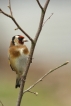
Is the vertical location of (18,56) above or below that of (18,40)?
below

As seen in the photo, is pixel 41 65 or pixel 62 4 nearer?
pixel 41 65

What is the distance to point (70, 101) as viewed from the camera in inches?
214

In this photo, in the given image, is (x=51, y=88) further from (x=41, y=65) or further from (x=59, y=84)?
(x=41, y=65)

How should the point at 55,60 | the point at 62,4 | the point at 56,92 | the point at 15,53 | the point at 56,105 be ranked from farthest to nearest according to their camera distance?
the point at 62,4 → the point at 55,60 → the point at 56,92 → the point at 56,105 → the point at 15,53

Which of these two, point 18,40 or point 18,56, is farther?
point 18,56

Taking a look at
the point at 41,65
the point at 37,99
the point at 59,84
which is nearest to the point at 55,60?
the point at 41,65

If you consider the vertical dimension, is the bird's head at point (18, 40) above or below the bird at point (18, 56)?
above

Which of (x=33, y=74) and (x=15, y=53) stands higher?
(x=15, y=53)

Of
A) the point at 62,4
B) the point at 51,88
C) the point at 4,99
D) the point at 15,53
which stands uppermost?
the point at 15,53

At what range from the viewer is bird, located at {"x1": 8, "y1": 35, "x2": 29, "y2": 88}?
226 centimetres

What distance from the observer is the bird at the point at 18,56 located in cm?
226

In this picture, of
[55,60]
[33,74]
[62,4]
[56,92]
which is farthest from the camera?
[62,4]

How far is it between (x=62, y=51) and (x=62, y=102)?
2196 mm

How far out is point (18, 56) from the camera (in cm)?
234
